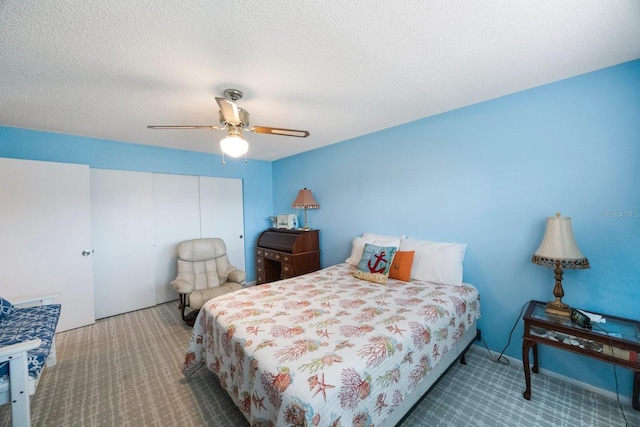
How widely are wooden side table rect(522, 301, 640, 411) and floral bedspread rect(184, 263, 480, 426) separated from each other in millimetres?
449

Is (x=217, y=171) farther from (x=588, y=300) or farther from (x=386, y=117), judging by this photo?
(x=588, y=300)

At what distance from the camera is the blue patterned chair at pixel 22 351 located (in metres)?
1.39

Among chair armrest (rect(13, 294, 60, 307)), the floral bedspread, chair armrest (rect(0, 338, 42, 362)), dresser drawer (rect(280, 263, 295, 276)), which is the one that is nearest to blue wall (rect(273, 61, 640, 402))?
the floral bedspread

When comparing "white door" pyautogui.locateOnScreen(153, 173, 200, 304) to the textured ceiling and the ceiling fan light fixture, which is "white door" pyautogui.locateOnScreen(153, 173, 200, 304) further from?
the ceiling fan light fixture

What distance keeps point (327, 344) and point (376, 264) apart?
1.33m

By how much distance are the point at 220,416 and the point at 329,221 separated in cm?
270

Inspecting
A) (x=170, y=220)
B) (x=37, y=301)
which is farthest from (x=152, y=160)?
(x=37, y=301)

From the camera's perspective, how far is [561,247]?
1.78 metres

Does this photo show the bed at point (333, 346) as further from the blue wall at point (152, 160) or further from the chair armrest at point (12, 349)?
the blue wall at point (152, 160)

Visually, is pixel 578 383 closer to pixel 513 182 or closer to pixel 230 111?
pixel 513 182

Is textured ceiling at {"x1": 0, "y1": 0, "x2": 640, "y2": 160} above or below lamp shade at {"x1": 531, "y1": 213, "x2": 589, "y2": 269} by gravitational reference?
above

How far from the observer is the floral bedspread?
1128 millimetres

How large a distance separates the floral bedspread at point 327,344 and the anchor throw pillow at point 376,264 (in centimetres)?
12

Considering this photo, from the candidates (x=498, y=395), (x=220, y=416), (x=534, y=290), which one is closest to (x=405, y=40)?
(x=534, y=290)
